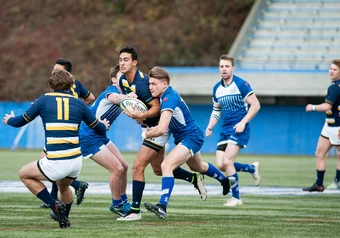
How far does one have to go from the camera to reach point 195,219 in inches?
381

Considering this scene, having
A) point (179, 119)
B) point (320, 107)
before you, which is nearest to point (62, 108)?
point (179, 119)

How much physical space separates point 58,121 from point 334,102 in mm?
7007

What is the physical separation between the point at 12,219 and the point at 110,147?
2071mm

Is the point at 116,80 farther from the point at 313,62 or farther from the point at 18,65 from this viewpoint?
the point at 18,65

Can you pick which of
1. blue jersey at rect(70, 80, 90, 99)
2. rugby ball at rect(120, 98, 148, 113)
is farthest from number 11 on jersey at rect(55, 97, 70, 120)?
blue jersey at rect(70, 80, 90, 99)

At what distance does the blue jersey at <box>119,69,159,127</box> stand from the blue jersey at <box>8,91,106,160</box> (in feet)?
4.45

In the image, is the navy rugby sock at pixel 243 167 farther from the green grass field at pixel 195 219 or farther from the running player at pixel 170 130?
the running player at pixel 170 130

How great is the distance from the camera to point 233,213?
1055 centimetres

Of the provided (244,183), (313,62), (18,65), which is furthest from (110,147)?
(18,65)

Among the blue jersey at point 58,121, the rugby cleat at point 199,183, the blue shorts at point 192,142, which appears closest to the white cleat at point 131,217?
the blue shorts at point 192,142

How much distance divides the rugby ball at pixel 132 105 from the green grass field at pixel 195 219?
134cm

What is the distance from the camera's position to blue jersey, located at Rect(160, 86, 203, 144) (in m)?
9.65

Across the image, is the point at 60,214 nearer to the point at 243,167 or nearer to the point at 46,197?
the point at 46,197

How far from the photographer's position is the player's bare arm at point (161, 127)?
9367mm
